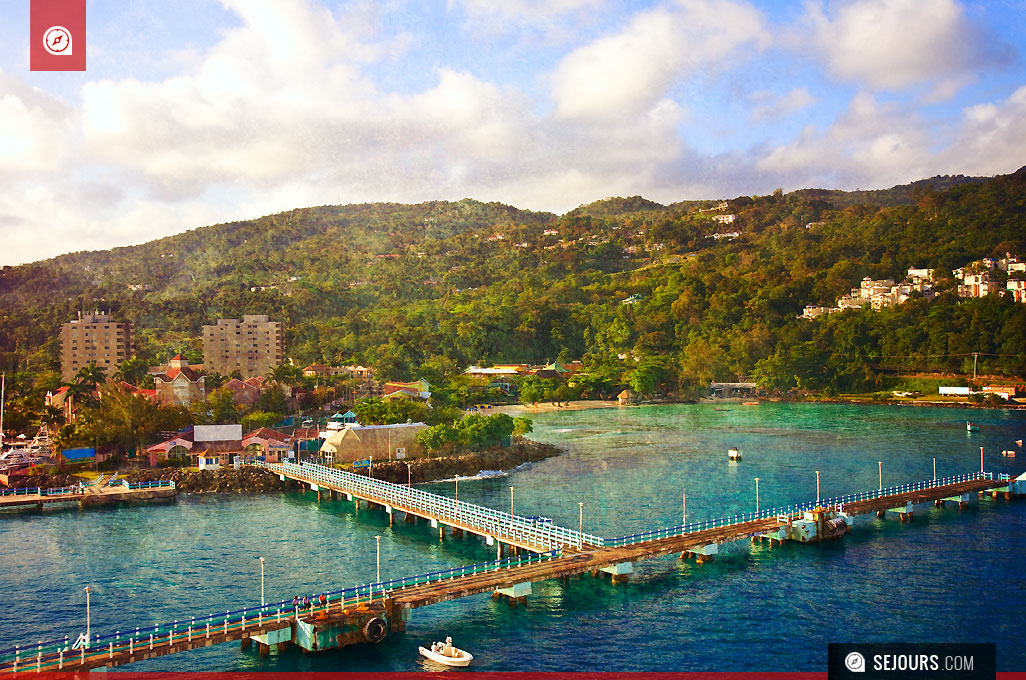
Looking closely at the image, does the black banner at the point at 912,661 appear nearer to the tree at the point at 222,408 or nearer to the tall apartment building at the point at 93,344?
the tree at the point at 222,408

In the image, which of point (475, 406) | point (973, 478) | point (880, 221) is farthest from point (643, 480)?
point (880, 221)

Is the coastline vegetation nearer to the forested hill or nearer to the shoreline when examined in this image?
the forested hill

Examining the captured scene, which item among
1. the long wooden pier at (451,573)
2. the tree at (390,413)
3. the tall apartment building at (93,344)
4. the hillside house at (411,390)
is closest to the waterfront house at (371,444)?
the tree at (390,413)

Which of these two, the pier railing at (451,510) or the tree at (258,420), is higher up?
the tree at (258,420)

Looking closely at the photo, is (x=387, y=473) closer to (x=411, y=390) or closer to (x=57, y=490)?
(x=57, y=490)

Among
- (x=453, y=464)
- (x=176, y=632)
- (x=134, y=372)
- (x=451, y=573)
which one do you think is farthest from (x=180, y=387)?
(x=176, y=632)

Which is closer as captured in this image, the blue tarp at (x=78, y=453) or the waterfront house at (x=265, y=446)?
the blue tarp at (x=78, y=453)

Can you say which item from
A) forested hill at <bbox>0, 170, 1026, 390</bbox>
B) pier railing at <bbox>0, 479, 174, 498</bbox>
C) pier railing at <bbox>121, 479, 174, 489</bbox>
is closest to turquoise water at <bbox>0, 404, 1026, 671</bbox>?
pier railing at <bbox>0, 479, 174, 498</bbox>

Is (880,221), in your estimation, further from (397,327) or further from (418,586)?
(418,586)
